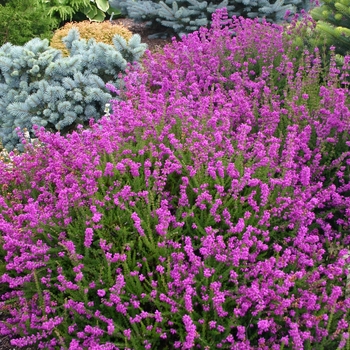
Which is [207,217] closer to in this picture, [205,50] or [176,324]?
[176,324]

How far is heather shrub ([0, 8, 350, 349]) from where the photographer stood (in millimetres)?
2078

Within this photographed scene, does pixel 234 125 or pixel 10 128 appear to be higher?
pixel 234 125

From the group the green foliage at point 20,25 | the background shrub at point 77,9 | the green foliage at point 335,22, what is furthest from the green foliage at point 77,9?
the green foliage at point 335,22

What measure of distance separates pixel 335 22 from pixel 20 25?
364 cm

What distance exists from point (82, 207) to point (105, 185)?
1.05 feet

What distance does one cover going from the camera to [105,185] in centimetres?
271

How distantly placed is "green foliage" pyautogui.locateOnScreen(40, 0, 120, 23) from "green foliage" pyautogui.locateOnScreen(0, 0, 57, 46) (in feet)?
5.26

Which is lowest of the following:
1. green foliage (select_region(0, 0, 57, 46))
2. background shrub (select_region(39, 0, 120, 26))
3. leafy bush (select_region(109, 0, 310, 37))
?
background shrub (select_region(39, 0, 120, 26))

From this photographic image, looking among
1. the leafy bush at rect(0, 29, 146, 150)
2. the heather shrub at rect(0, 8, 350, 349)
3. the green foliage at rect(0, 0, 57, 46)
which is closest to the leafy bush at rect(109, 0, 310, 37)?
the green foliage at rect(0, 0, 57, 46)

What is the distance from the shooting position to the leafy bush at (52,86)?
4.22 meters

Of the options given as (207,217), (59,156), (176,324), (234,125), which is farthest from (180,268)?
(234,125)

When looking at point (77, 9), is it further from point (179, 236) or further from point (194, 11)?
point (179, 236)

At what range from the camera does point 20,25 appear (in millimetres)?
5645

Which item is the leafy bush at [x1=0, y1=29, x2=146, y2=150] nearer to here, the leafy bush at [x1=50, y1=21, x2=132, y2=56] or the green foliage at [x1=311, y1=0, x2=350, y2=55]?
the leafy bush at [x1=50, y1=21, x2=132, y2=56]
